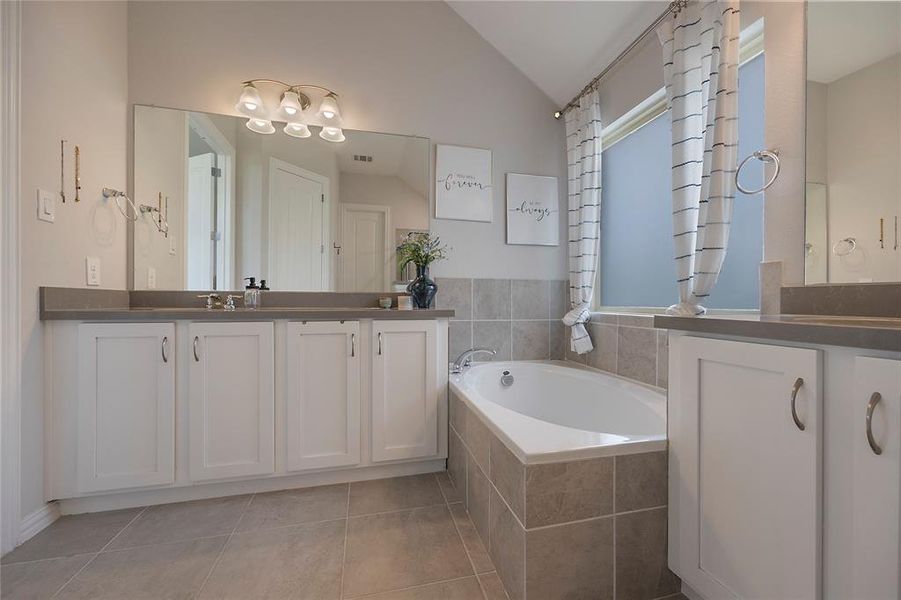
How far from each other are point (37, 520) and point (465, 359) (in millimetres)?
2007

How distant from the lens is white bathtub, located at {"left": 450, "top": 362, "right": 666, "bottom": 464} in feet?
3.43

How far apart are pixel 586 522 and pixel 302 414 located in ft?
4.40

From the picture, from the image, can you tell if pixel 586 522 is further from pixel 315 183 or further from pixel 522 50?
pixel 522 50

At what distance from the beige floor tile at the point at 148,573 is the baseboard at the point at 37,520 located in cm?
36

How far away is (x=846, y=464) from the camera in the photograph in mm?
672

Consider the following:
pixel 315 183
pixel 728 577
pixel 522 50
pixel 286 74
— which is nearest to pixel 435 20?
pixel 522 50

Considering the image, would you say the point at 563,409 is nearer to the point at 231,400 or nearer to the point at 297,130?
the point at 231,400

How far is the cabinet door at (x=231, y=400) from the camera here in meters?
1.59

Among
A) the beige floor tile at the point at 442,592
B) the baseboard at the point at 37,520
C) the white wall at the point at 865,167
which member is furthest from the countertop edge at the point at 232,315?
the white wall at the point at 865,167

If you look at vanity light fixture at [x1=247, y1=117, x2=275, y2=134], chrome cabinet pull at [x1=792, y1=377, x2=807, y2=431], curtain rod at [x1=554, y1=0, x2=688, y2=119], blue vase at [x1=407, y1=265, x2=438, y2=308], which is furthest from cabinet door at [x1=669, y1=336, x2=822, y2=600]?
vanity light fixture at [x1=247, y1=117, x2=275, y2=134]

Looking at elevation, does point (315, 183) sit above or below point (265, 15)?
below

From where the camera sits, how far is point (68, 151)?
5.01ft

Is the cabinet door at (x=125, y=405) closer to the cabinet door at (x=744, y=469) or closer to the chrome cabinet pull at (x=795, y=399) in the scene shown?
the cabinet door at (x=744, y=469)

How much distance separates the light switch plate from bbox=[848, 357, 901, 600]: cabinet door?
101 inches
